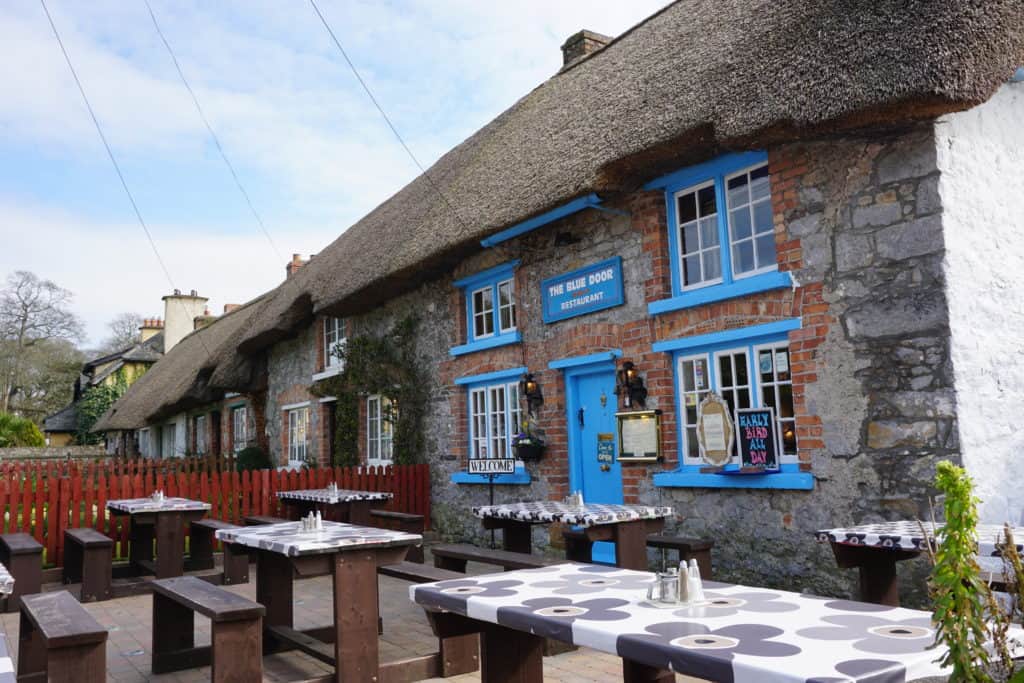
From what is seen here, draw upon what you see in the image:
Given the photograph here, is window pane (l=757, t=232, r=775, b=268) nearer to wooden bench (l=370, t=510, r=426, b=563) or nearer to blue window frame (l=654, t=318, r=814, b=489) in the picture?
blue window frame (l=654, t=318, r=814, b=489)

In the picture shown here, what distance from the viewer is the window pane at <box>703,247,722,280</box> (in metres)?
7.08

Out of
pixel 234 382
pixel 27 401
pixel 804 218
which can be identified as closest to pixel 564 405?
pixel 804 218

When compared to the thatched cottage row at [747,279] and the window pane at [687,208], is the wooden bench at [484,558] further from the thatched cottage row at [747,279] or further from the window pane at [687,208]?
the window pane at [687,208]

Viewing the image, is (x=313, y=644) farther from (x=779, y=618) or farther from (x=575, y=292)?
(x=575, y=292)

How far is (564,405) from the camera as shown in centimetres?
852

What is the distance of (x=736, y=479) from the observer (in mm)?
6543

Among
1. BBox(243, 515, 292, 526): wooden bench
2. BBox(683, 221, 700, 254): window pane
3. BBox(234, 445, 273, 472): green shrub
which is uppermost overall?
BBox(683, 221, 700, 254): window pane

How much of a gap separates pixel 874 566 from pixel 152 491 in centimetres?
822

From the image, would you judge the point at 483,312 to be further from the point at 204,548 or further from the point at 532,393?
the point at 204,548

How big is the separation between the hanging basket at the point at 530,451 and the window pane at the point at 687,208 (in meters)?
2.90

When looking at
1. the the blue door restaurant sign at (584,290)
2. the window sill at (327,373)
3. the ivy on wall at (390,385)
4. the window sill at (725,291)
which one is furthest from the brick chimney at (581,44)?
the window sill at (725,291)

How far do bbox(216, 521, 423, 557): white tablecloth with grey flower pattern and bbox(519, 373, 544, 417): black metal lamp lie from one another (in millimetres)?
3621

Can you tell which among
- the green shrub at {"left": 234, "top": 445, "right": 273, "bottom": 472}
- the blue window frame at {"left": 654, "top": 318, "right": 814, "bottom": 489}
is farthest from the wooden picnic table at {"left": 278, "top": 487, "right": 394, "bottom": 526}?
the green shrub at {"left": 234, "top": 445, "right": 273, "bottom": 472}

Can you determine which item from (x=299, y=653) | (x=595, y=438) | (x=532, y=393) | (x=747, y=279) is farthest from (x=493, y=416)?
(x=299, y=653)
